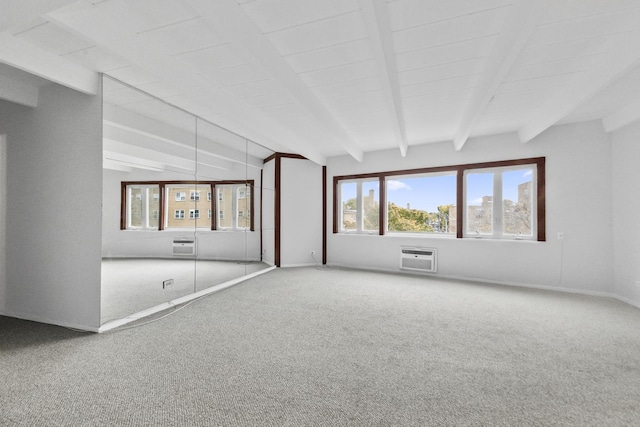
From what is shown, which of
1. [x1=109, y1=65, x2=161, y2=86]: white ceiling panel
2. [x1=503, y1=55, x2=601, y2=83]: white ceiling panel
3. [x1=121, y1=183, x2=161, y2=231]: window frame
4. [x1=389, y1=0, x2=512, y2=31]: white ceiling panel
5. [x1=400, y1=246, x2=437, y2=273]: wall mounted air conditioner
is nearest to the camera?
[x1=389, y1=0, x2=512, y2=31]: white ceiling panel

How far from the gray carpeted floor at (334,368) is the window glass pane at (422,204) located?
2.29 meters

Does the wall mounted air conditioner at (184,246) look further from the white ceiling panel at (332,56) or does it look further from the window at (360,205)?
the window at (360,205)

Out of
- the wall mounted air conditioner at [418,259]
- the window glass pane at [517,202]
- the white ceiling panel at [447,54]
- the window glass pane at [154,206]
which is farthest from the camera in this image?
the wall mounted air conditioner at [418,259]

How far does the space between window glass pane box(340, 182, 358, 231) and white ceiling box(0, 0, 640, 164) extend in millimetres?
2731

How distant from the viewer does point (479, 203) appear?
498cm

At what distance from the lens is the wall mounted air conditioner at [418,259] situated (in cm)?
515

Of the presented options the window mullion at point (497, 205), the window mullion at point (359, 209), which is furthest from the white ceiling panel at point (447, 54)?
the window mullion at point (359, 209)

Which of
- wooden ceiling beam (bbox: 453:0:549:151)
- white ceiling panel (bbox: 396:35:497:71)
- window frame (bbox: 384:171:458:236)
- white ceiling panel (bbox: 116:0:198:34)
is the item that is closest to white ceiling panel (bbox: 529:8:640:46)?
wooden ceiling beam (bbox: 453:0:549:151)

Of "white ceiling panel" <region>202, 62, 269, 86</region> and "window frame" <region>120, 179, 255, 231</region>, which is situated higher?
"white ceiling panel" <region>202, 62, 269, 86</region>

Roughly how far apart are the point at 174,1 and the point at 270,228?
175 inches

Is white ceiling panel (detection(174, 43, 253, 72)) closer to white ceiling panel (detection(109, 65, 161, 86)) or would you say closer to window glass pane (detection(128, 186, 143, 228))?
white ceiling panel (detection(109, 65, 161, 86))

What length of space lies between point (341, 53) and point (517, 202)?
166 inches

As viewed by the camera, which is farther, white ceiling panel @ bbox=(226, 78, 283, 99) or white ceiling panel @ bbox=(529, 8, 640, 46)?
white ceiling panel @ bbox=(226, 78, 283, 99)

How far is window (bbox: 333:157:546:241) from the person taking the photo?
4582 millimetres
